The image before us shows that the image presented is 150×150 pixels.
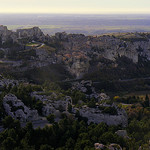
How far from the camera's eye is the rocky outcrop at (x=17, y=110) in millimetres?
21969

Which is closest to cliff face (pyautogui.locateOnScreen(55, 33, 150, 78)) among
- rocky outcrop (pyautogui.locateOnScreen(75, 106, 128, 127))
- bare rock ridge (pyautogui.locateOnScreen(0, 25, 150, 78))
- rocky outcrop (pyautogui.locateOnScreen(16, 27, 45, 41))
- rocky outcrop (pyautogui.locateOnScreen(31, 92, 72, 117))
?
bare rock ridge (pyautogui.locateOnScreen(0, 25, 150, 78))

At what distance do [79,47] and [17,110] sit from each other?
1627 inches

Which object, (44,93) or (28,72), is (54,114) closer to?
(44,93)

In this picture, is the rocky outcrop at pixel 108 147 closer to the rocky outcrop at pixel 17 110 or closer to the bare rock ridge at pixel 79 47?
the rocky outcrop at pixel 17 110

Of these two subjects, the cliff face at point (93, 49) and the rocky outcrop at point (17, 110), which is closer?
the rocky outcrop at point (17, 110)

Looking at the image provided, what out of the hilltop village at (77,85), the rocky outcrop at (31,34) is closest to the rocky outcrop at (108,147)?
the hilltop village at (77,85)

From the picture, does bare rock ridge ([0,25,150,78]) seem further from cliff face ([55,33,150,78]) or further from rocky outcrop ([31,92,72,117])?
rocky outcrop ([31,92,72,117])

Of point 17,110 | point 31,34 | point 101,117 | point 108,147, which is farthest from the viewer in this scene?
point 31,34

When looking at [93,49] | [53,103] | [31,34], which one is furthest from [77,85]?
[31,34]

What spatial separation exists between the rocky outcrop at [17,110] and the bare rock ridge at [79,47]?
24300mm

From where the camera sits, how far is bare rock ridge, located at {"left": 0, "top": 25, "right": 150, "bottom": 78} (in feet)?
165

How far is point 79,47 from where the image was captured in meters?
61.6

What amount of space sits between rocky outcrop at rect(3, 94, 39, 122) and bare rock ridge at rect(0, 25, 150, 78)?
79.7ft

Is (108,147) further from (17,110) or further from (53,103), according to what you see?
(53,103)
